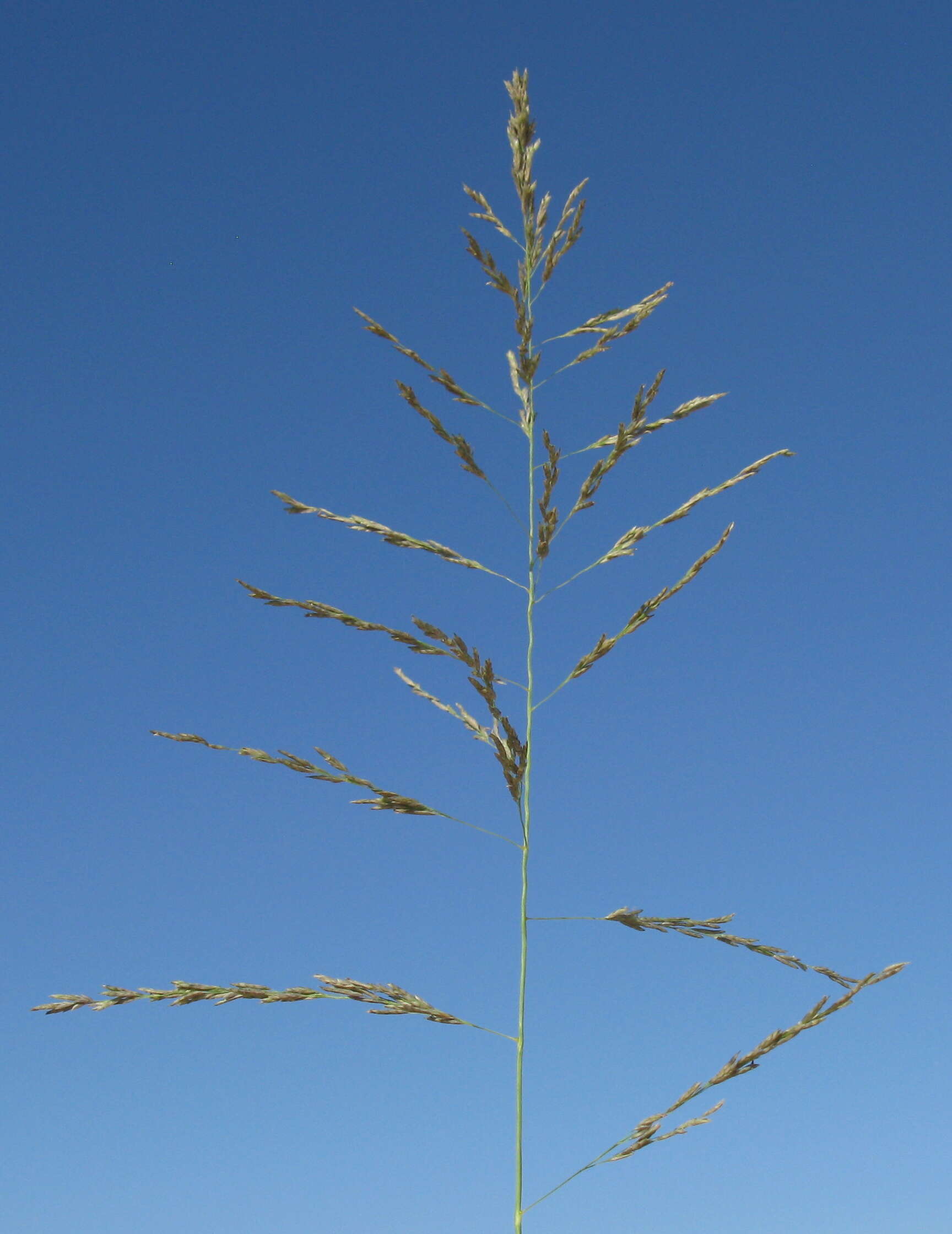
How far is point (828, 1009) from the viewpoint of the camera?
6.96ft

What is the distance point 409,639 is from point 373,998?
2.89ft

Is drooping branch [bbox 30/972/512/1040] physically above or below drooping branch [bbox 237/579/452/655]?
below

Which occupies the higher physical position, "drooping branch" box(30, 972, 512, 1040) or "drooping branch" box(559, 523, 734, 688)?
"drooping branch" box(559, 523, 734, 688)

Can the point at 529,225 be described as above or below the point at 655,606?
above

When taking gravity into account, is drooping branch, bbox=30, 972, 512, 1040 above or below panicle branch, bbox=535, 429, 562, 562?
below

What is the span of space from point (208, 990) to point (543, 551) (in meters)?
1.37

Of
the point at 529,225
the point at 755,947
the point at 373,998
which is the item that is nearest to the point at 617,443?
the point at 529,225

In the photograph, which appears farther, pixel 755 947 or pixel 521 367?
pixel 521 367

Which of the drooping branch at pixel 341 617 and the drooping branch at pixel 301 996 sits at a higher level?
the drooping branch at pixel 341 617

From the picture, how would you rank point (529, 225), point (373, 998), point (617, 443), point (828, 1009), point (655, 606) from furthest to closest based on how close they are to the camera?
point (529, 225) → point (617, 443) → point (655, 606) → point (373, 998) → point (828, 1009)

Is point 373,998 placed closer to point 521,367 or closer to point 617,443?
point 617,443

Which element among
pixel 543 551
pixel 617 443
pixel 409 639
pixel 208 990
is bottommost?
pixel 208 990

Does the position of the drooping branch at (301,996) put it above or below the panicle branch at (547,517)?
below

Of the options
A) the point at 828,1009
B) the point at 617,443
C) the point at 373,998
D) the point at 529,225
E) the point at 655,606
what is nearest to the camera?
the point at 828,1009
